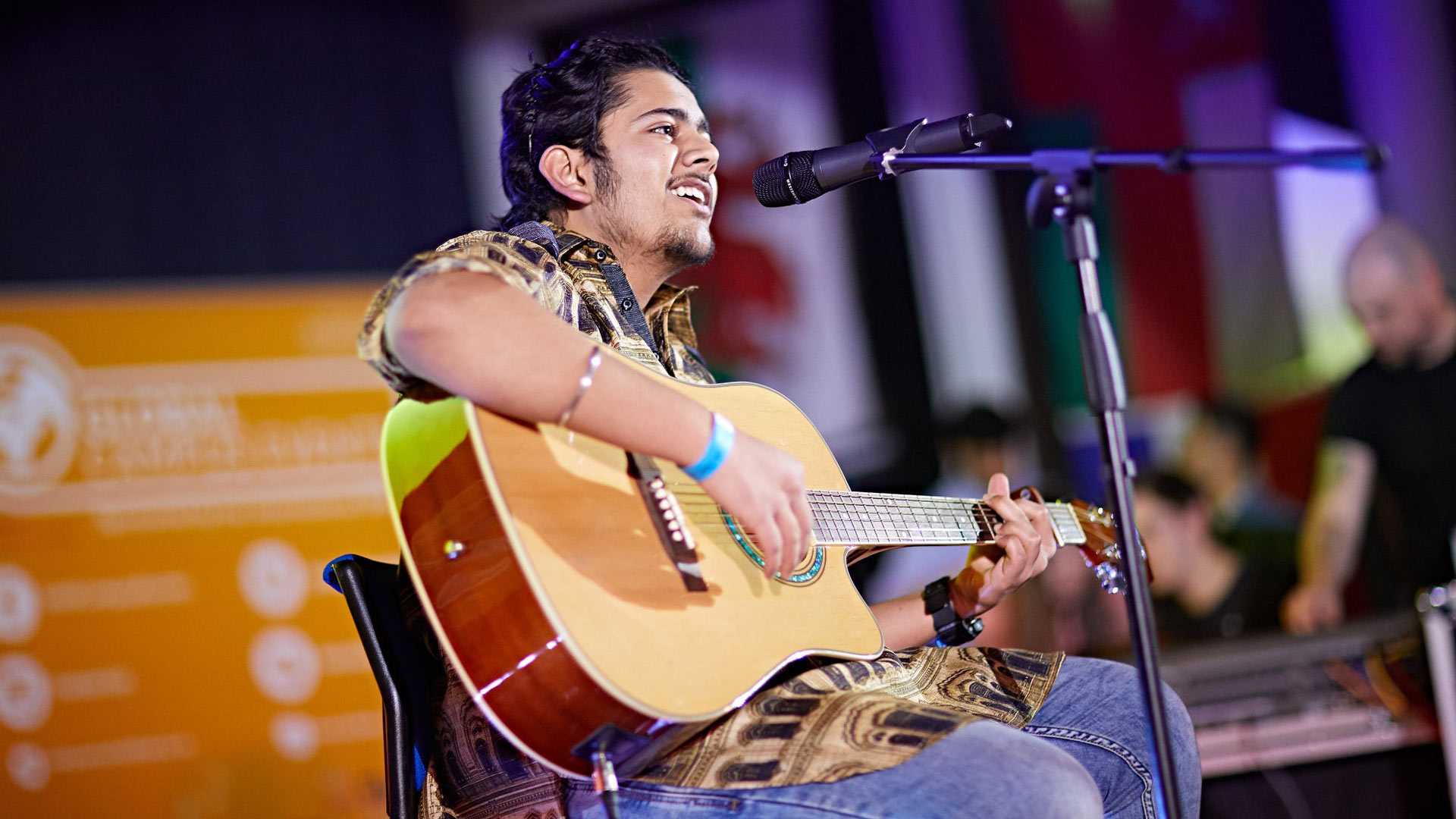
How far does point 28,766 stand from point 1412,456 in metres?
5.44

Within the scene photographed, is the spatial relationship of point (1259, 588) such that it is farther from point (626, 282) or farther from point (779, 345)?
point (626, 282)

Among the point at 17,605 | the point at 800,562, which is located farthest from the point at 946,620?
the point at 17,605

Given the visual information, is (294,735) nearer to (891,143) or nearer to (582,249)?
(582,249)

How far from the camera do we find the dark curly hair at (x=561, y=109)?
2.37m

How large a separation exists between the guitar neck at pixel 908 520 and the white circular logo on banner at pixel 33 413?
309 cm

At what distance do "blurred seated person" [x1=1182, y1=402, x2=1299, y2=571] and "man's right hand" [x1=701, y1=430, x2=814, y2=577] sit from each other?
3920 mm

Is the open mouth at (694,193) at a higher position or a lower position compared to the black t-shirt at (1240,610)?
higher

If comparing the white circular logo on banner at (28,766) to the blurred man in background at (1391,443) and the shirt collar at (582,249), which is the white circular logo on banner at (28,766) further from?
the blurred man in background at (1391,443)

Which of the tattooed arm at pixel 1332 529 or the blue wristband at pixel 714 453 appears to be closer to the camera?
the blue wristband at pixel 714 453

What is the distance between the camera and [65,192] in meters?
4.05

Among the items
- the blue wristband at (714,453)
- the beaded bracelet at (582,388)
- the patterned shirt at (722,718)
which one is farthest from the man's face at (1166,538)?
the beaded bracelet at (582,388)

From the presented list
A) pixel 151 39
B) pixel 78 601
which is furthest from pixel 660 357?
pixel 151 39

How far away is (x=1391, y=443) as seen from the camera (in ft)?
16.1

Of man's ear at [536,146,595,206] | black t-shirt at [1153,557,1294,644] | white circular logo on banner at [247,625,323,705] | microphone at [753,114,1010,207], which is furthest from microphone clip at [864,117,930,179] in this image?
black t-shirt at [1153,557,1294,644]
